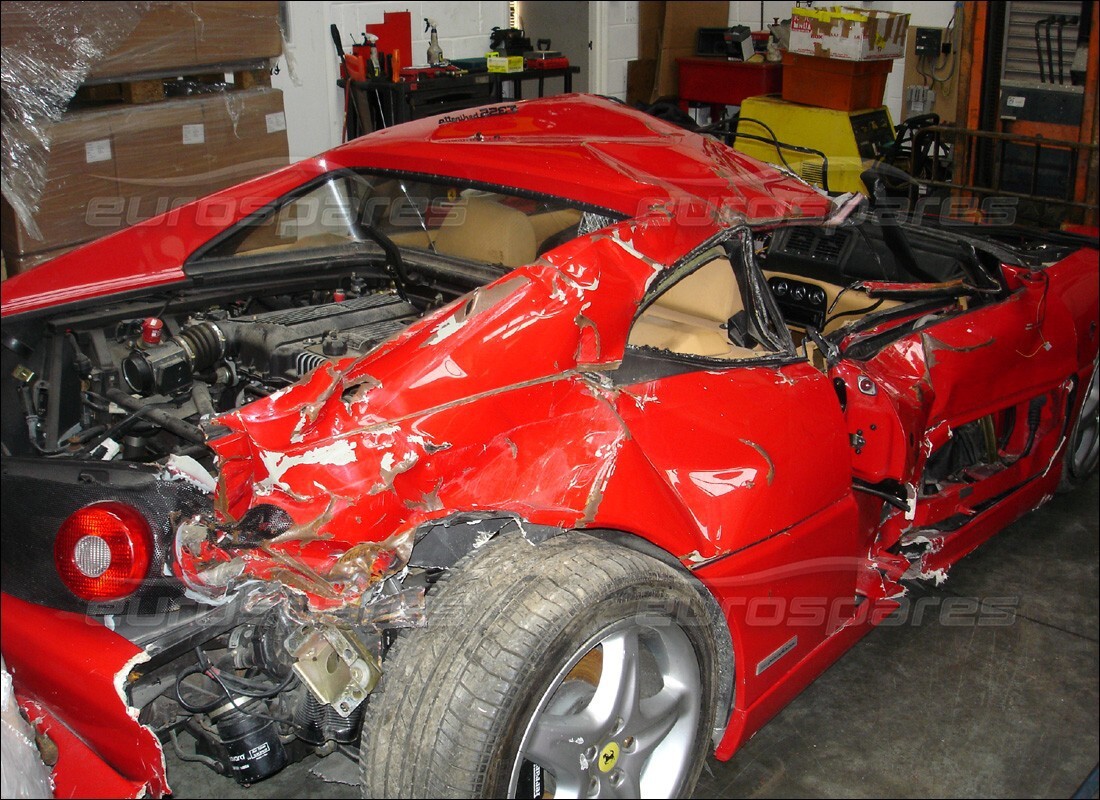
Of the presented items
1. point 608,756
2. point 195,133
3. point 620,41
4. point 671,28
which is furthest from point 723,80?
point 608,756

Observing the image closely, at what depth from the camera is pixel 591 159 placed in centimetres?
269

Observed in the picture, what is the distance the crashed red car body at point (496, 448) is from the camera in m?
1.84

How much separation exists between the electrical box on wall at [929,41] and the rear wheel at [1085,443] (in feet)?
9.43

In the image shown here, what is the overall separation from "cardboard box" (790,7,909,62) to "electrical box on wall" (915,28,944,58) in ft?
0.31

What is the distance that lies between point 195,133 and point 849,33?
351 cm

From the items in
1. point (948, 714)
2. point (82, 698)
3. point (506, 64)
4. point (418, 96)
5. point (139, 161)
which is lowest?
point (948, 714)

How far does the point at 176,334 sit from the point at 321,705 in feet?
4.12

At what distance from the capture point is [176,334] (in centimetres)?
274

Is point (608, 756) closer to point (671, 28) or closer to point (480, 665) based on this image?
point (480, 665)

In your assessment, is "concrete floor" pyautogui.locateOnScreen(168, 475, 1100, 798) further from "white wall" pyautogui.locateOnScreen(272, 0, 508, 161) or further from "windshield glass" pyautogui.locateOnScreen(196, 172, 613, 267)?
"white wall" pyautogui.locateOnScreen(272, 0, 508, 161)

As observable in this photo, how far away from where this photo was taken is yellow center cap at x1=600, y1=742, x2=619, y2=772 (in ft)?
6.73

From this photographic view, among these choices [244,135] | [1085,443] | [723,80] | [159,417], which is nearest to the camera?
[159,417]

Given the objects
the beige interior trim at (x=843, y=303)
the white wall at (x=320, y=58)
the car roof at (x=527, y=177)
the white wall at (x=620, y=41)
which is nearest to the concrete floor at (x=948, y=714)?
the beige interior trim at (x=843, y=303)

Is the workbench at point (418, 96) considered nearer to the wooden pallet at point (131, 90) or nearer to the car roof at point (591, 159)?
the wooden pallet at point (131, 90)
